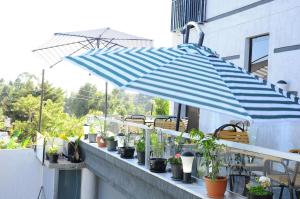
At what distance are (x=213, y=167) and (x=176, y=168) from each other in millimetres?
911

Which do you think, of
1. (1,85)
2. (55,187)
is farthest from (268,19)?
(1,85)

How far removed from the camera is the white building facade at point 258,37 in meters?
8.49

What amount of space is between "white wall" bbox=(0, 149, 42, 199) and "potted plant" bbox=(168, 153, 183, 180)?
1128cm

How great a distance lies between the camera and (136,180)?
21.2 ft

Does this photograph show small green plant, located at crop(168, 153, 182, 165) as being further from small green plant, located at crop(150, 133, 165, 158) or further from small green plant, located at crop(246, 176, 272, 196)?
small green plant, located at crop(246, 176, 272, 196)

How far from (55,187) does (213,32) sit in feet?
22.0

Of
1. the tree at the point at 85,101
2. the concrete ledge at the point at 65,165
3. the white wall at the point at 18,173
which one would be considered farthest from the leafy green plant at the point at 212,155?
the tree at the point at 85,101

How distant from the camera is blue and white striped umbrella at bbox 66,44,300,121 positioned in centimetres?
414

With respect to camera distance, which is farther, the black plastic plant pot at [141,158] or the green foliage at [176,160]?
the black plastic plant pot at [141,158]

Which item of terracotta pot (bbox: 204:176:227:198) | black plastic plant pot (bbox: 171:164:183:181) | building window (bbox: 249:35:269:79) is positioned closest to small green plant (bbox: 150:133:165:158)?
black plastic plant pot (bbox: 171:164:183:181)

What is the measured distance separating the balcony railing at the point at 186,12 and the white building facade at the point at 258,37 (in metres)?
0.15

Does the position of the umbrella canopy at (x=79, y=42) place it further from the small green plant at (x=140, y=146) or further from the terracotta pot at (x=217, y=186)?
the terracotta pot at (x=217, y=186)

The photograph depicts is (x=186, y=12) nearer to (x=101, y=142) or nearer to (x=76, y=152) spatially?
(x=76, y=152)

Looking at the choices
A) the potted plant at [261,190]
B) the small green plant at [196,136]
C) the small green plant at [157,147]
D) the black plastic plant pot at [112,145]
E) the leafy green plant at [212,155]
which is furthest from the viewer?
the black plastic plant pot at [112,145]
